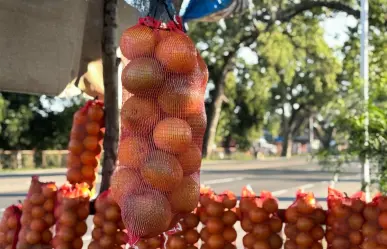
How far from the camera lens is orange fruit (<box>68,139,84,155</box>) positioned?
4.54 metres

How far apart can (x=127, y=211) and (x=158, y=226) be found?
0.44 ft

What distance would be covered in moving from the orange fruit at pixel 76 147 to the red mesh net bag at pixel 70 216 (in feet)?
1.10

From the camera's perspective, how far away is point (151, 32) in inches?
93.7

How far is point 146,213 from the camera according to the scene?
219cm

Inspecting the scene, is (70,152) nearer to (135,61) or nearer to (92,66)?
(92,66)

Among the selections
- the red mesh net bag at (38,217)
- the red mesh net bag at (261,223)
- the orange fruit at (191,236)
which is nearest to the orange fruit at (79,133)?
the red mesh net bag at (38,217)

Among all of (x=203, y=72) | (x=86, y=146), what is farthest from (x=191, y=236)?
(x=203, y=72)

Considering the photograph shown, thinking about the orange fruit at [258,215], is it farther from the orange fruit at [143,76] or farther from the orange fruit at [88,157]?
the orange fruit at [143,76]

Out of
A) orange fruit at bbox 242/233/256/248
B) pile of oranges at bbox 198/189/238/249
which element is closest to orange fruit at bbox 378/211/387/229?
orange fruit at bbox 242/233/256/248

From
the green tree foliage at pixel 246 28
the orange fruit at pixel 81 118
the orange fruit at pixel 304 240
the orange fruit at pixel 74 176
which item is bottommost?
the orange fruit at pixel 304 240

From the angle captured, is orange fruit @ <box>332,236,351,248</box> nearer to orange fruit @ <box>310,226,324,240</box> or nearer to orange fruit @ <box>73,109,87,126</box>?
orange fruit @ <box>310,226,324,240</box>

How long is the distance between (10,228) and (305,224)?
2.23 m

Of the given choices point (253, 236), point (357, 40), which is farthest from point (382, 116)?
point (357, 40)

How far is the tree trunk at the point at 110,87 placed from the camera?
410 cm
